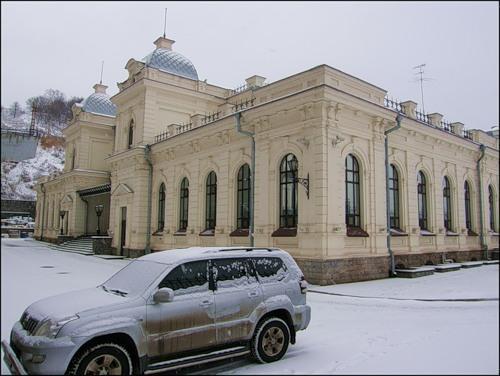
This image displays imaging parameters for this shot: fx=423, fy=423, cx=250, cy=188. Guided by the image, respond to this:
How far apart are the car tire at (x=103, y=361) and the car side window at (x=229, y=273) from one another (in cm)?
157

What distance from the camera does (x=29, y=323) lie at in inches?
198

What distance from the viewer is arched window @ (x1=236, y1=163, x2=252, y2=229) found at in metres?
17.6

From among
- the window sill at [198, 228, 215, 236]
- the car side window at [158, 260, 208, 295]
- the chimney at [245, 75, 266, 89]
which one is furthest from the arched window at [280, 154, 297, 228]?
the car side window at [158, 260, 208, 295]

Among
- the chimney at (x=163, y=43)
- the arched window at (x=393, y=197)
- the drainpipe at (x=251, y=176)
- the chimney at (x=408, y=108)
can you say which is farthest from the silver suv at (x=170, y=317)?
the chimney at (x=163, y=43)

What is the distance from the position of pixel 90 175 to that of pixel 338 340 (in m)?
30.6

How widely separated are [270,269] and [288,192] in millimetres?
9295

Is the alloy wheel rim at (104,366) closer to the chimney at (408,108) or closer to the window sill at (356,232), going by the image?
the window sill at (356,232)

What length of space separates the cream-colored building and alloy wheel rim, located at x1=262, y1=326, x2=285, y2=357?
25.9 feet

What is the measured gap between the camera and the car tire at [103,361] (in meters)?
4.54

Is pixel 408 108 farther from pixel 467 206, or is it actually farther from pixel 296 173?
pixel 467 206

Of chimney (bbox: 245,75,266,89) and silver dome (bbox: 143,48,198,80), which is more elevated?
silver dome (bbox: 143,48,198,80)

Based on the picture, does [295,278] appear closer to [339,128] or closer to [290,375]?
[290,375]

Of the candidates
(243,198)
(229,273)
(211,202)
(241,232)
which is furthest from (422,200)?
(229,273)

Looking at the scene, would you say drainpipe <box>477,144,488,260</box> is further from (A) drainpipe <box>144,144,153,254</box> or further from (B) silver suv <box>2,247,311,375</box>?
(B) silver suv <box>2,247,311,375</box>
